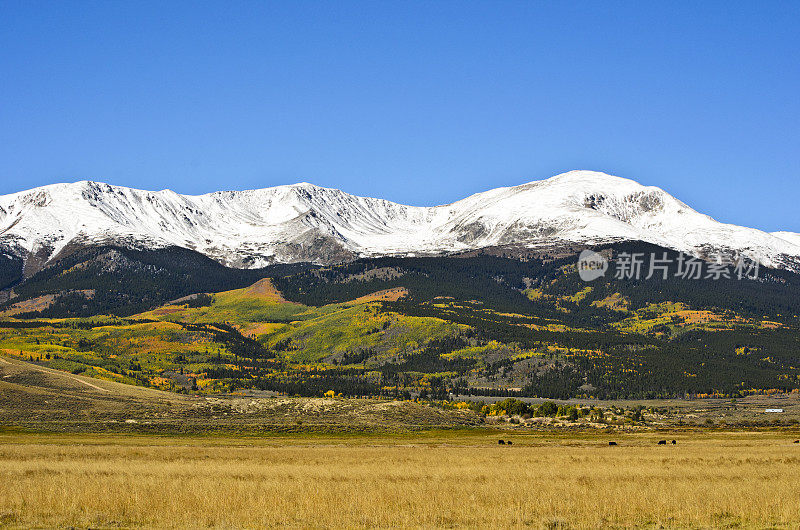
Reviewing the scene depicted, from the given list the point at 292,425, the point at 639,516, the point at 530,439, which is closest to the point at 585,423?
the point at 530,439

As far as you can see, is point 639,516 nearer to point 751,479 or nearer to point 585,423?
point 751,479

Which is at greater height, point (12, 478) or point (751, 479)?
point (751, 479)

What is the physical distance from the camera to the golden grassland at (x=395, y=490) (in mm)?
40281

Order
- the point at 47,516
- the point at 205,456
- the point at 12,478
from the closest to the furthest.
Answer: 1. the point at 47,516
2. the point at 12,478
3. the point at 205,456

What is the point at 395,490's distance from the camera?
4853cm

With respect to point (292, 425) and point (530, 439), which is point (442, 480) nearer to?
point (530, 439)

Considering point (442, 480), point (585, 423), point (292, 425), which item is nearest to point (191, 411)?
point (292, 425)

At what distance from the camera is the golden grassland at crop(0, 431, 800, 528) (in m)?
40.3

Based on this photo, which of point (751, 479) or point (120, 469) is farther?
point (120, 469)

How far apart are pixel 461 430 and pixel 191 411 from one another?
4522 centimetres

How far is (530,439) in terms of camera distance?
12000 cm

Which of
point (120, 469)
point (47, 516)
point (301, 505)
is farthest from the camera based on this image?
point (120, 469)

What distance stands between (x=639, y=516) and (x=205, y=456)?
42937 millimetres

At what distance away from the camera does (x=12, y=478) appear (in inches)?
2072
